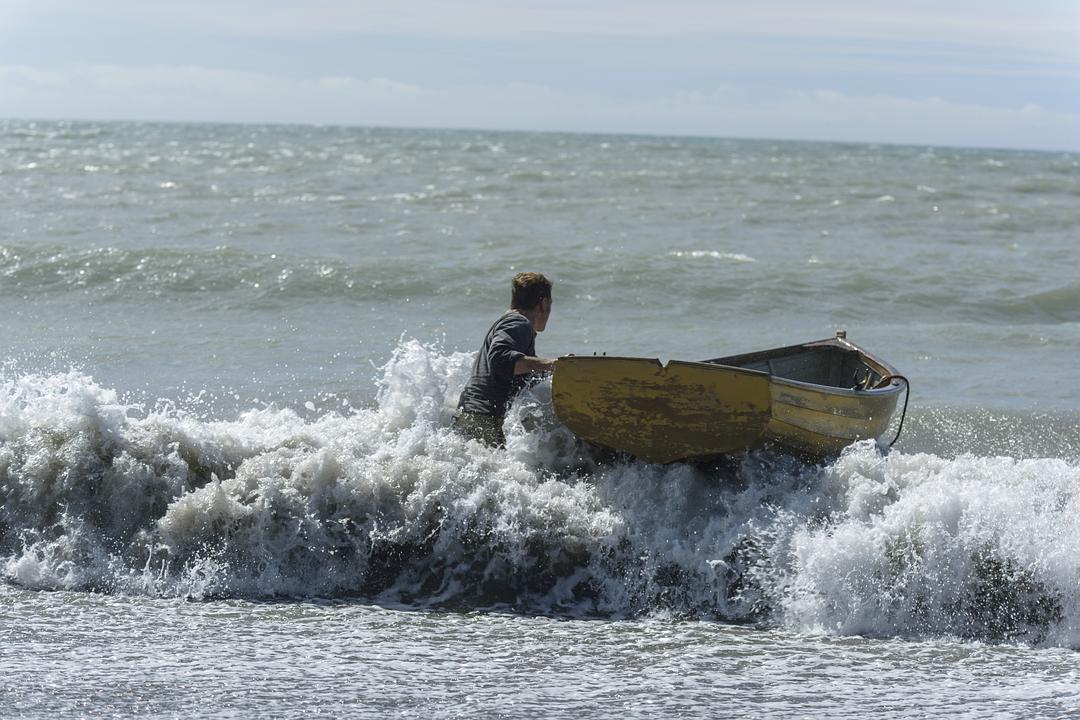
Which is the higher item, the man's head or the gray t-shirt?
the man's head

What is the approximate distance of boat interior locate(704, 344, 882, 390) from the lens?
916 cm

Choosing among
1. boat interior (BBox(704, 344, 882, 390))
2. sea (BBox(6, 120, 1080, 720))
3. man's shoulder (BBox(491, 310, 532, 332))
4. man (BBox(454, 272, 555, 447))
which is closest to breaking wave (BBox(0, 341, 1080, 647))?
sea (BBox(6, 120, 1080, 720))

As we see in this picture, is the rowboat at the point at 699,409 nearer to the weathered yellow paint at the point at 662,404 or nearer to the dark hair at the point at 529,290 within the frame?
the weathered yellow paint at the point at 662,404

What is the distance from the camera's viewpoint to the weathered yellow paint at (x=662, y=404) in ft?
23.5

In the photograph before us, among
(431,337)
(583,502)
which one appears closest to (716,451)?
(583,502)

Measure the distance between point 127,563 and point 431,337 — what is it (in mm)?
6832

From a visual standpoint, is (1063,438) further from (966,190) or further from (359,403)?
(966,190)

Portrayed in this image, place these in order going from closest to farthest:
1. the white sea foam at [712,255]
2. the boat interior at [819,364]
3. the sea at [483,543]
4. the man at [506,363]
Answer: the sea at [483,543] < the man at [506,363] < the boat interior at [819,364] < the white sea foam at [712,255]

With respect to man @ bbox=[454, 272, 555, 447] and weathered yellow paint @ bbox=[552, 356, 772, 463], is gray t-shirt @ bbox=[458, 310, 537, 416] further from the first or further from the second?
weathered yellow paint @ bbox=[552, 356, 772, 463]

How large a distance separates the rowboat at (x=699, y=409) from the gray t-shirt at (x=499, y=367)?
0.33 m

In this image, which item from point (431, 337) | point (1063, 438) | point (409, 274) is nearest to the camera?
point (1063, 438)

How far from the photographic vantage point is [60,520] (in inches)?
292

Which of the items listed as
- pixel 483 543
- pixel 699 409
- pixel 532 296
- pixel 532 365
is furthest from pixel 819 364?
pixel 483 543

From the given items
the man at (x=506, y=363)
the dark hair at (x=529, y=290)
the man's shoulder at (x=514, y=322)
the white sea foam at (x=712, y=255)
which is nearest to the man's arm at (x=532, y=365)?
the man at (x=506, y=363)
